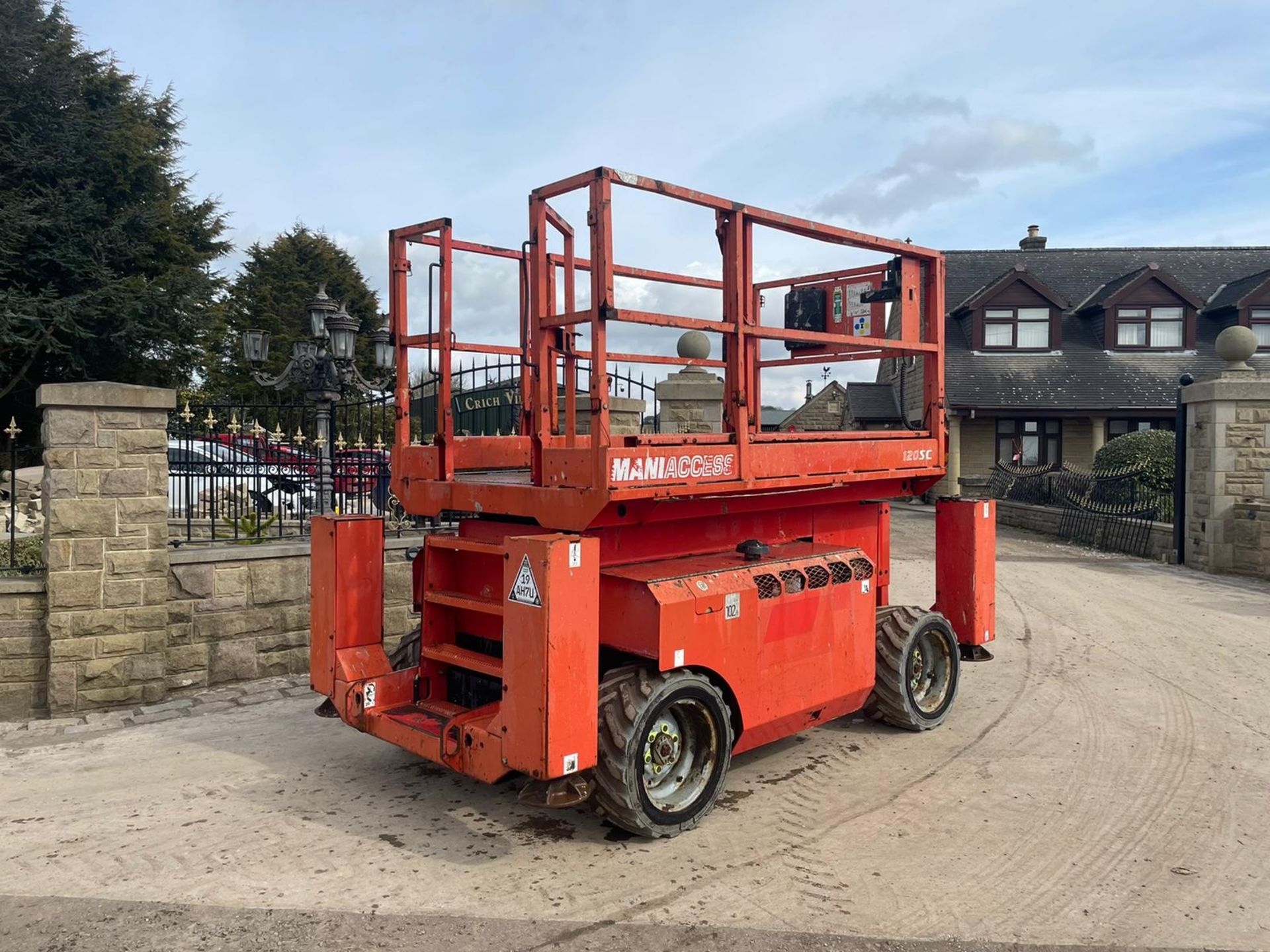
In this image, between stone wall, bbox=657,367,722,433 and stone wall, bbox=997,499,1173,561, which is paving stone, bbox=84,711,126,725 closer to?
stone wall, bbox=657,367,722,433

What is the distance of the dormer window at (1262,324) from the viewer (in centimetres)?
2478

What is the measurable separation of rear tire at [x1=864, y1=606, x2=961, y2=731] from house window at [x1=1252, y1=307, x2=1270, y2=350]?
24988 mm

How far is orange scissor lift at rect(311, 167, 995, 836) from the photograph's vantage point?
3771 mm

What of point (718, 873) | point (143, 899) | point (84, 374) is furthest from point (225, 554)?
point (84, 374)

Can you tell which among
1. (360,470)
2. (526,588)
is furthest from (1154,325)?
(526,588)

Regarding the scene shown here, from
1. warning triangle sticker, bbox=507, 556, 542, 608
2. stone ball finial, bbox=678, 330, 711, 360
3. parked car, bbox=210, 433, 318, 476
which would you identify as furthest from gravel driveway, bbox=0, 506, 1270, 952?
stone ball finial, bbox=678, 330, 711, 360

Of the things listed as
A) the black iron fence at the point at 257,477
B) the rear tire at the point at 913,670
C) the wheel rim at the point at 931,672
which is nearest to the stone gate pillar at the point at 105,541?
the black iron fence at the point at 257,477

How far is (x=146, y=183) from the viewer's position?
18.6 m

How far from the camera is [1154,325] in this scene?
82.9ft

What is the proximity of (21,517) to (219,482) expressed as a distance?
10.4ft

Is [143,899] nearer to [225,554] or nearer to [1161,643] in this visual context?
[225,554]

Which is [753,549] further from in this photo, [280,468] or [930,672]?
[280,468]

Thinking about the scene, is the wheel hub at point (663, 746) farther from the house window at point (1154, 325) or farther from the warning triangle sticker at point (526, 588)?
the house window at point (1154, 325)

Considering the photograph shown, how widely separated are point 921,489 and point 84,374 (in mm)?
16964
